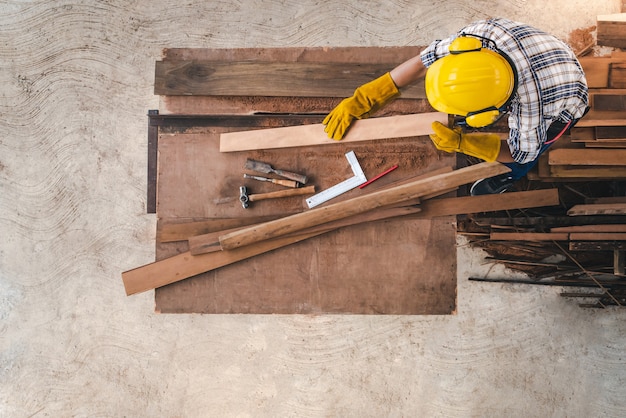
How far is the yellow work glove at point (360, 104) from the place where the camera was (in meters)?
2.65

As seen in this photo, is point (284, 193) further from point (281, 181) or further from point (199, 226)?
point (199, 226)

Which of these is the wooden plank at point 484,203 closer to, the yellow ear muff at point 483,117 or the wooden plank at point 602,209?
the wooden plank at point 602,209

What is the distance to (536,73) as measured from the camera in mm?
2230

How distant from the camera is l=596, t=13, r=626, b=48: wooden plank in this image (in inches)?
133

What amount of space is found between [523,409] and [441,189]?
2.50 metres

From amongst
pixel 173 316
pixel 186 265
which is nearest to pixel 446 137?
pixel 186 265

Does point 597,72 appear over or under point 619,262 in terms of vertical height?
over

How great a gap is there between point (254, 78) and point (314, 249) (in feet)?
3.93

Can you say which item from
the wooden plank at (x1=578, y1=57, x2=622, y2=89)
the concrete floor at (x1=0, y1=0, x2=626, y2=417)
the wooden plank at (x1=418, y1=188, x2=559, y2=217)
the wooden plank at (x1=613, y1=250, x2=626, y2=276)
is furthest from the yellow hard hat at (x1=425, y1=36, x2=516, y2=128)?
the concrete floor at (x1=0, y1=0, x2=626, y2=417)

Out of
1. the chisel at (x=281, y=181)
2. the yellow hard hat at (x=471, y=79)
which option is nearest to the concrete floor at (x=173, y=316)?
the chisel at (x=281, y=181)

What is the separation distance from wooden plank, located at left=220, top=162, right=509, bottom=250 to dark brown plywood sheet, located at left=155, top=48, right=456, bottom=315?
124 millimetres

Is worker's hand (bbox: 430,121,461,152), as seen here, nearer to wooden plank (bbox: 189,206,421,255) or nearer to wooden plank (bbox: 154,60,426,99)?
wooden plank (bbox: 189,206,421,255)

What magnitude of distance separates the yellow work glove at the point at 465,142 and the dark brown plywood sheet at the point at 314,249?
0.16 m

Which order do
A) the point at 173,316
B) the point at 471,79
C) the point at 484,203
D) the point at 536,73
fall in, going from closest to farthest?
the point at 471,79
the point at 536,73
the point at 484,203
the point at 173,316
